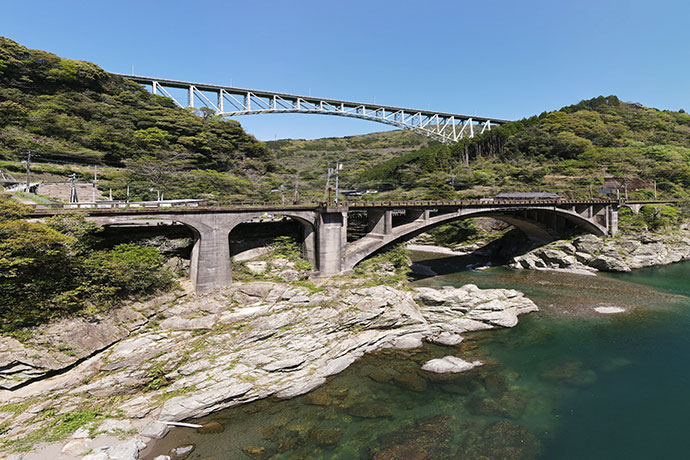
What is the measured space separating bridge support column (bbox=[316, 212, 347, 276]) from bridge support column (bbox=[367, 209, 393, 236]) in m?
5.18

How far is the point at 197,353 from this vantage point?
50.3 ft

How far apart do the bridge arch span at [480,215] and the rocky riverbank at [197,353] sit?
19.1 ft

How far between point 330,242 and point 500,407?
1571 centimetres

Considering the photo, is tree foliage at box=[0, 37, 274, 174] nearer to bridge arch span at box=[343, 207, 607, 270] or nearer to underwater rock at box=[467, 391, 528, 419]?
bridge arch span at box=[343, 207, 607, 270]

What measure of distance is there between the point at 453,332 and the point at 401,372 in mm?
6062

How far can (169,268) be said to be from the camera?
2094cm

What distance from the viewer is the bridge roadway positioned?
19.5 meters

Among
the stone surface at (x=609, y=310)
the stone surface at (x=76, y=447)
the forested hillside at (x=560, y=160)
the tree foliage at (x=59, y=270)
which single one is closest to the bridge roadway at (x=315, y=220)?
the tree foliage at (x=59, y=270)

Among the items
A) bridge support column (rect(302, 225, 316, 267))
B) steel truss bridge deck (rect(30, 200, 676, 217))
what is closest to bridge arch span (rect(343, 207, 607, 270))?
steel truss bridge deck (rect(30, 200, 676, 217))

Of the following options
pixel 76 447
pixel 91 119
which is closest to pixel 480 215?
pixel 76 447

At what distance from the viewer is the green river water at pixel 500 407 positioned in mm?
11445

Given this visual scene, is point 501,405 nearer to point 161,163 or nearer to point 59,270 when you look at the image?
point 59,270

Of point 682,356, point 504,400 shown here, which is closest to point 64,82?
point 504,400

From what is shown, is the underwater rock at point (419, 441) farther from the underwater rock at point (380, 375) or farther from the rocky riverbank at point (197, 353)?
the rocky riverbank at point (197, 353)
